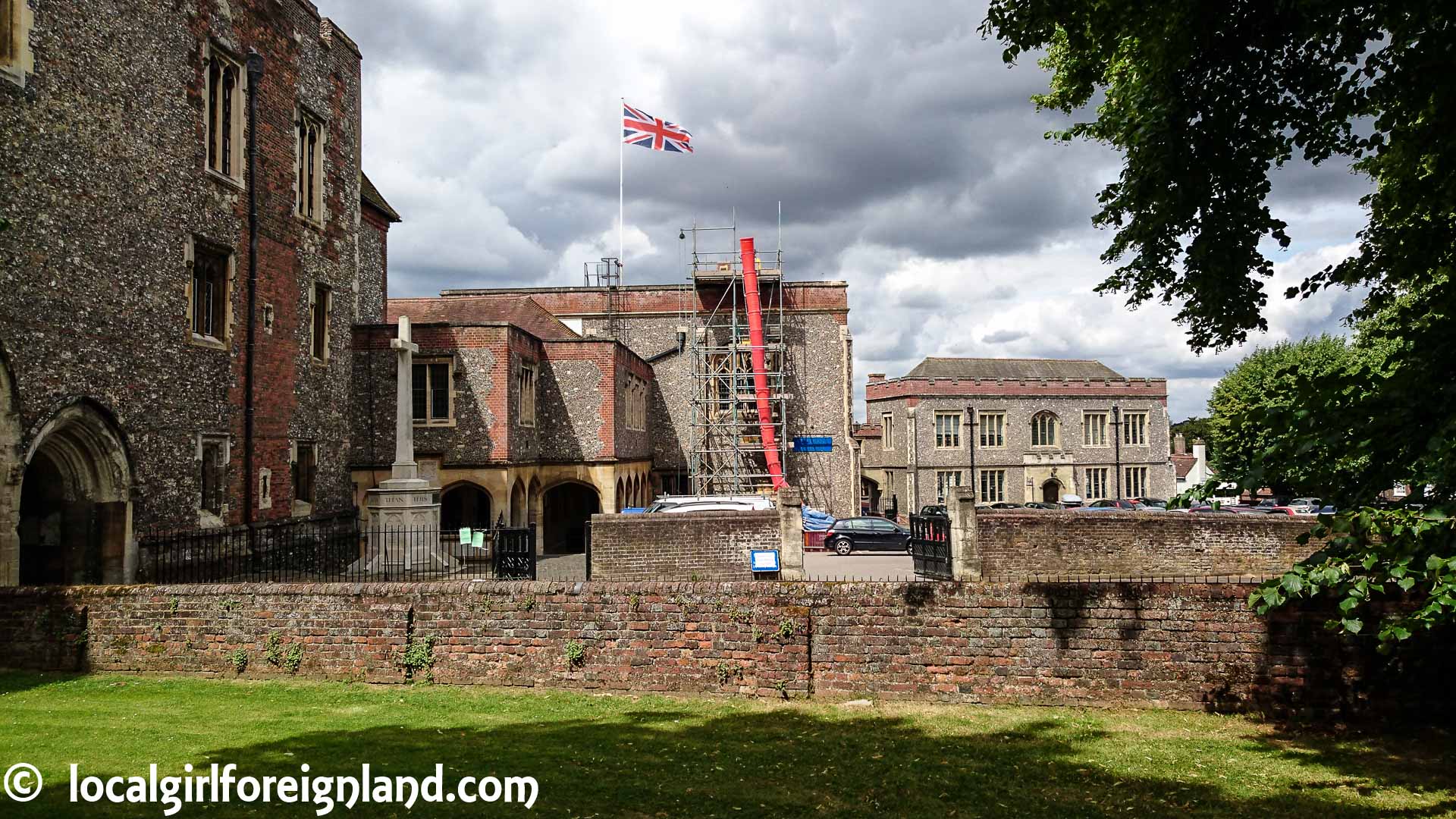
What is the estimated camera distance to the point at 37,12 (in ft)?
43.8

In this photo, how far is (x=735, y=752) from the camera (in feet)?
24.4

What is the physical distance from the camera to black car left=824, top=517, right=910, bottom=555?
2942cm

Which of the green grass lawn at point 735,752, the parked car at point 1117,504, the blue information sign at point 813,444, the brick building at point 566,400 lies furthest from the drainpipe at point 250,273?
the parked car at point 1117,504

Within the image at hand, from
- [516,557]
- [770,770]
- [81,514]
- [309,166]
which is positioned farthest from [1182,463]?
[770,770]

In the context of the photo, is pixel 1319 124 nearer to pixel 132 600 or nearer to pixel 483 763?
pixel 483 763

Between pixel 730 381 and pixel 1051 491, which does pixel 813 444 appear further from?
pixel 1051 491

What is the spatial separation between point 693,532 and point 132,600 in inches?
442

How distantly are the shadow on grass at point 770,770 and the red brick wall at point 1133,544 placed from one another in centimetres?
1314

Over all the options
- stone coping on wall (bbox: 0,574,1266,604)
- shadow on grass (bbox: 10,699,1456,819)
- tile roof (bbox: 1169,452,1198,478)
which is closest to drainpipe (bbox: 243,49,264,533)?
stone coping on wall (bbox: 0,574,1266,604)

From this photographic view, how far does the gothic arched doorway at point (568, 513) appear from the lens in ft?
113

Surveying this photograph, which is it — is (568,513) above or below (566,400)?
below

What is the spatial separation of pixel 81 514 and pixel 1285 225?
17.6m

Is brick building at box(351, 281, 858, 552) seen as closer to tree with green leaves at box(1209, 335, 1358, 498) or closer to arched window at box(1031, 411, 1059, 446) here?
arched window at box(1031, 411, 1059, 446)

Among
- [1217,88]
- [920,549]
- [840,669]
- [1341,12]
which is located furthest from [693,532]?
[1341,12]
